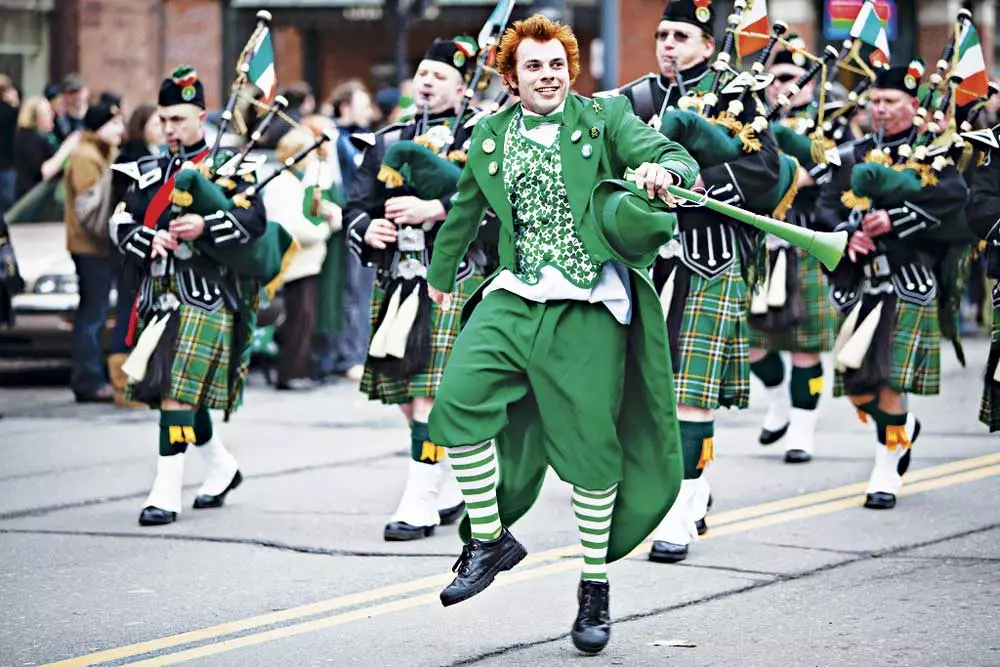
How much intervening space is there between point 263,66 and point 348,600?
299 centimetres

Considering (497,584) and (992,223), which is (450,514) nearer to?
(497,584)

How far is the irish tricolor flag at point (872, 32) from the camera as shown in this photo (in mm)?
8789

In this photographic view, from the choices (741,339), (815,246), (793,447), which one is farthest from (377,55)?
(815,246)

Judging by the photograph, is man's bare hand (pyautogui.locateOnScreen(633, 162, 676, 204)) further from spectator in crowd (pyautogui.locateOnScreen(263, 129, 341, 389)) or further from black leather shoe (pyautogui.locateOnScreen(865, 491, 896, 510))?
spectator in crowd (pyautogui.locateOnScreen(263, 129, 341, 389))

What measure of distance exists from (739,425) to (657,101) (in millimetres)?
4202

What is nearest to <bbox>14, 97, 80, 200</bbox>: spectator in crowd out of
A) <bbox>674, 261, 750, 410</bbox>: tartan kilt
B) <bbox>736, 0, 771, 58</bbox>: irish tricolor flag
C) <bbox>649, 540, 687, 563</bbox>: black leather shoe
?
<bbox>736, 0, 771, 58</bbox>: irish tricolor flag

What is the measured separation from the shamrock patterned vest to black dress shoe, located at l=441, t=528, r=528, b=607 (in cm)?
83

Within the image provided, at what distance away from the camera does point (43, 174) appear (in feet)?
51.4

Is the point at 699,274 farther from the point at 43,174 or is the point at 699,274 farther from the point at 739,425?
the point at 43,174

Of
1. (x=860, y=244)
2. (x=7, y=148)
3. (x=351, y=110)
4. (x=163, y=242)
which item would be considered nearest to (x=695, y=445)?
(x=860, y=244)

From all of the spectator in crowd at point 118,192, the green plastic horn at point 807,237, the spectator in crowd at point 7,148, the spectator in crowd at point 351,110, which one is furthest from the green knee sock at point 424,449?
the spectator in crowd at point 7,148

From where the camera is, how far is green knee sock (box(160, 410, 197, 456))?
860 cm

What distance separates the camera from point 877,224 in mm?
8781

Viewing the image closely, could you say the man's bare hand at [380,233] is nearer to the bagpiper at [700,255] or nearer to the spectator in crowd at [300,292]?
the bagpiper at [700,255]
